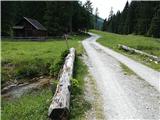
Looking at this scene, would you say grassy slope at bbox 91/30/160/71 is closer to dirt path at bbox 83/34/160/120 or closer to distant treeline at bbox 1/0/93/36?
dirt path at bbox 83/34/160/120

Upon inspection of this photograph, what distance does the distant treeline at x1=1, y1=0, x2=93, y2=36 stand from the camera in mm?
58062

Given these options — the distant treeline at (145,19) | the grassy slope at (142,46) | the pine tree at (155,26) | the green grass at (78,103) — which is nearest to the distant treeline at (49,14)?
the grassy slope at (142,46)

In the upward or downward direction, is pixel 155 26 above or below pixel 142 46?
above

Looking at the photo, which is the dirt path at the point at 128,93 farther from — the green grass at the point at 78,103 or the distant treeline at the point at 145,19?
the distant treeline at the point at 145,19

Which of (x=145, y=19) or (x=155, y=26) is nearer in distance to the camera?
(x=155, y=26)

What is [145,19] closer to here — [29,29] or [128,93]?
[29,29]

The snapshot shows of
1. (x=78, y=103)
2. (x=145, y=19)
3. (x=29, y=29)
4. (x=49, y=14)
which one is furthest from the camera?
(x=145, y=19)

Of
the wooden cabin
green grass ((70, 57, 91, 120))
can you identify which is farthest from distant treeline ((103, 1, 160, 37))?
green grass ((70, 57, 91, 120))

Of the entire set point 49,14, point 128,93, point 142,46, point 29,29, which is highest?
point 49,14

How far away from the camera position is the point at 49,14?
62062 mm

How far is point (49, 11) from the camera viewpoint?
6184 centimetres

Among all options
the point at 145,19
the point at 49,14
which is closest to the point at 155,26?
the point at 145,19

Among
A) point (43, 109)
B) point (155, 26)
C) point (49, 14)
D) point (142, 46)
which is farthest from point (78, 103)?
point (155, 26)

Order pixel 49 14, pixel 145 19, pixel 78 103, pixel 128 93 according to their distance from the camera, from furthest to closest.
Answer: pixel 145 19, pixel 49 14, pixel 128 93, pixel 78 103
